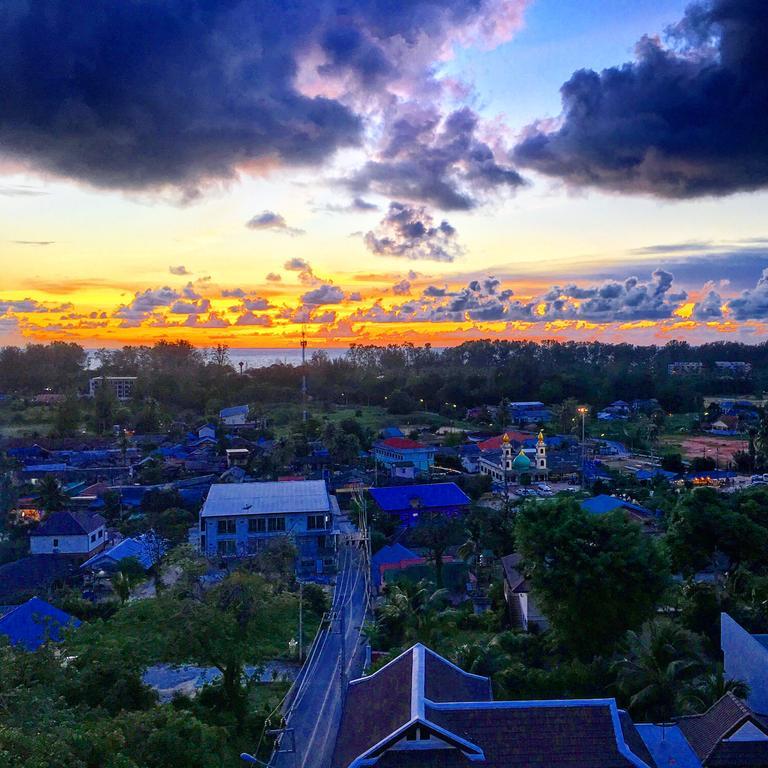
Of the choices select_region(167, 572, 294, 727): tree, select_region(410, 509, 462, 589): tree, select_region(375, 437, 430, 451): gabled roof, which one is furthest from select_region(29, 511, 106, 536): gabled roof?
select_region(375, 437, 430, 451): gabled roof

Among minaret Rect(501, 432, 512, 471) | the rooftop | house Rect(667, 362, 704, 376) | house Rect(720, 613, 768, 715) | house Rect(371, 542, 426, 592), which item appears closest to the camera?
house Rect(720, 613, 768, 715)

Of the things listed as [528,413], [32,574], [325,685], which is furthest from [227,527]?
[528,413]

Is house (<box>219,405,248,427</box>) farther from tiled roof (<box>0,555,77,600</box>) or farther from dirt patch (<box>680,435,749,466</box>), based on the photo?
tiled roof (<box>0,555,77,600</box>)

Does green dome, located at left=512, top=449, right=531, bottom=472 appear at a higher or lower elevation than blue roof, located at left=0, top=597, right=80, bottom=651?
lower

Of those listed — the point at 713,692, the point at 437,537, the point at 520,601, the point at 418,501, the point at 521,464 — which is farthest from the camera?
the point at 521,464

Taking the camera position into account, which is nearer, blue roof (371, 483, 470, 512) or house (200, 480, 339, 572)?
house (200, 480, 339, 572)

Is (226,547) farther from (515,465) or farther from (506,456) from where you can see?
(515,465)
